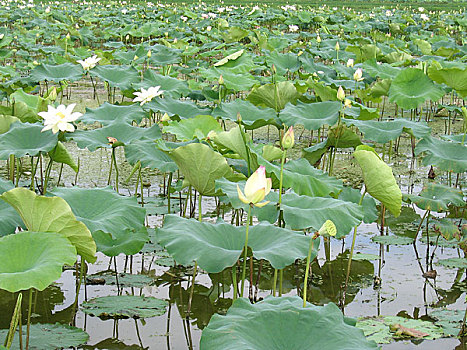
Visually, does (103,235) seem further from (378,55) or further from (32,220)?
(378,55)

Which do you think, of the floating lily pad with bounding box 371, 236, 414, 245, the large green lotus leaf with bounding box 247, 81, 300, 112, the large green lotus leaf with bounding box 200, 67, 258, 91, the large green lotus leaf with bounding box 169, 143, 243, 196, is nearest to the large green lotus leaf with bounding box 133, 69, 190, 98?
the large green lotus leaf with bounding box 200, 67, 258, 91

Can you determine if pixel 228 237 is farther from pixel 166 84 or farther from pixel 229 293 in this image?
pixel 166 84

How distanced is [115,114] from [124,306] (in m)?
1.29

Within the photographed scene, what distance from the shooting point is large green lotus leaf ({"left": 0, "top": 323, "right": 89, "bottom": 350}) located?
2094 millimetres

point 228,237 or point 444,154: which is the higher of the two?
point 444,154

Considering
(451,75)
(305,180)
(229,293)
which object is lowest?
(229,293)

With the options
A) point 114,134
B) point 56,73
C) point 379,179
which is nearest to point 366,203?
point 379,179

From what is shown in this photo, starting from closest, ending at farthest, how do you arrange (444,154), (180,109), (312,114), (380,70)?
(444,154) < (312,114) < (180,109) < (380,70)

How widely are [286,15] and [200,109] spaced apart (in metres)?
9.53

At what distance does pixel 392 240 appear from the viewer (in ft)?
10.6

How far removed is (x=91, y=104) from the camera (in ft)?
20.5

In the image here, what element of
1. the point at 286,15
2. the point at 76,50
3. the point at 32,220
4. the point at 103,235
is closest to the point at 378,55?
the point at 76,50

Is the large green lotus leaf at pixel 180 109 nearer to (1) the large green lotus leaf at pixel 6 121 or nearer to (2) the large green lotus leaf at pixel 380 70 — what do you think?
(1) the large green lotus leaf at pixel 6 121

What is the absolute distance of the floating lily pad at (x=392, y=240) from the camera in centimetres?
320
